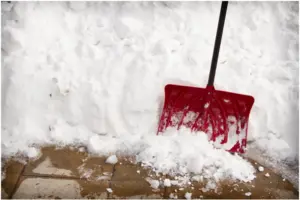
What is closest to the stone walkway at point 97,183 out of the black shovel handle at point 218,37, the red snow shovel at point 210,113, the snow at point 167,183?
the snow at point 167,183

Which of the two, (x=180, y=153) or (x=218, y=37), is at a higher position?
(x=218, y=37)

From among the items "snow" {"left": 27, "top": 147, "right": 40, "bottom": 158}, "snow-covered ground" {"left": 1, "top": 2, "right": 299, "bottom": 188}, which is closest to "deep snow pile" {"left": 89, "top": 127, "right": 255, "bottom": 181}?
"snow-covered ground" {"left": 1, "top": 2, "right": 299, "bottom": 188}

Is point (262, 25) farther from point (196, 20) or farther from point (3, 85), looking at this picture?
point (3, 85)

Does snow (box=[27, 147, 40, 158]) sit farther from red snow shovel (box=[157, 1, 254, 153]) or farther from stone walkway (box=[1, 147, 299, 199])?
red snow shovel (box=[157, 1, 254, 153])

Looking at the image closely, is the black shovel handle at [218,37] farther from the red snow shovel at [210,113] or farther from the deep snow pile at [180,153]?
the deep snow pile at [180,153]

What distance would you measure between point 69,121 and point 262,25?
1.49 meters

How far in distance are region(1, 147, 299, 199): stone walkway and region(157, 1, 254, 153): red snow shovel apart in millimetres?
247

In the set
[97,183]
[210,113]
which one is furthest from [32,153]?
[210,113]

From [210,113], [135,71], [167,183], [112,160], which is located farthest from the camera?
[135,71]

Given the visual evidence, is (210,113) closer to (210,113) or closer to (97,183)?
(210,113)

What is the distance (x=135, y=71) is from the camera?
2.33m

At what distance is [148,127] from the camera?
2213 mm

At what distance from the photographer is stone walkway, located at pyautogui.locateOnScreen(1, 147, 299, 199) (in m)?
1.91

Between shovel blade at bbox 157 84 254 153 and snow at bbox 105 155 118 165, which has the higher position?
shovel blade at bbox 157 84 254 153
